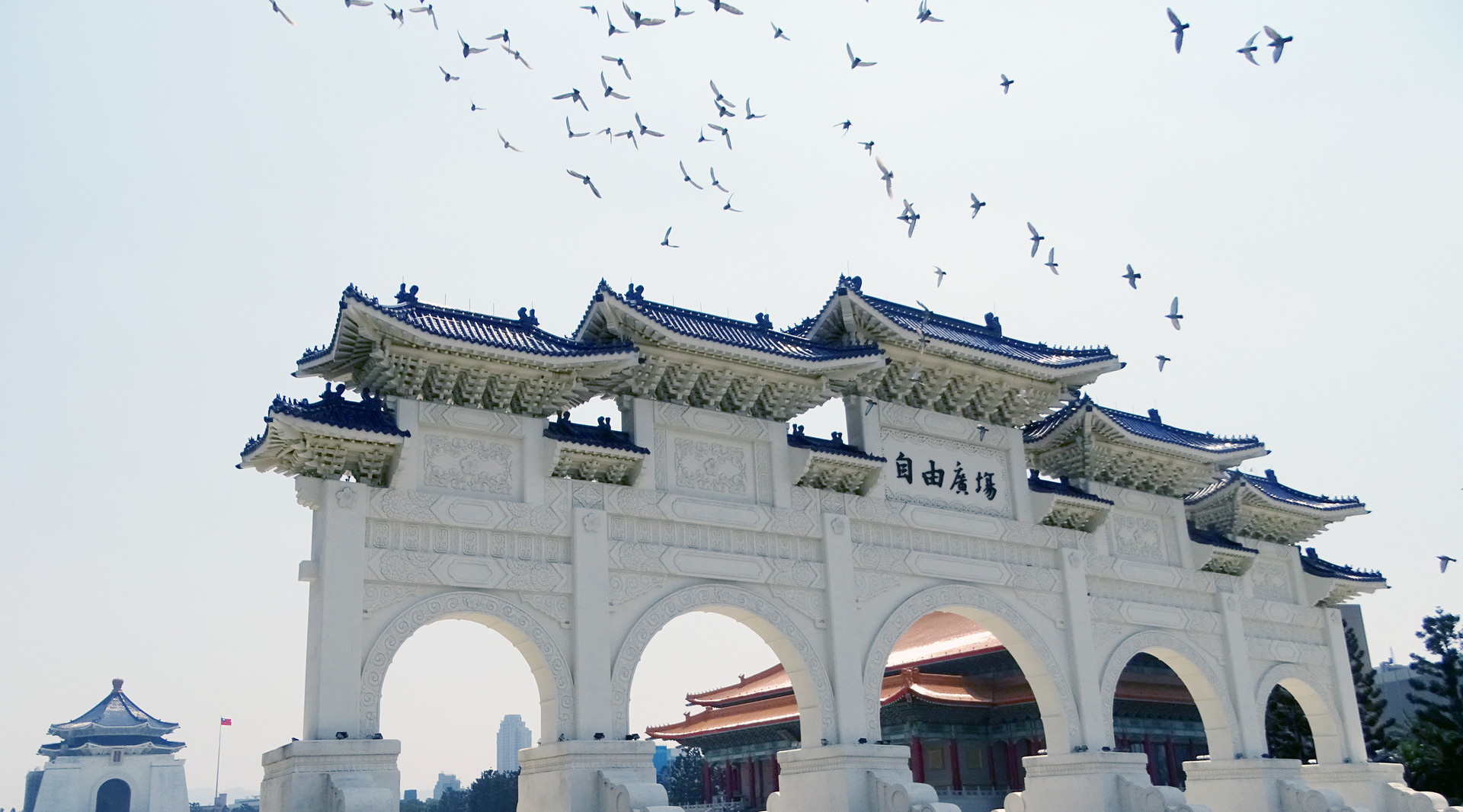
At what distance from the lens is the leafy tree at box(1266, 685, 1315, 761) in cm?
2408

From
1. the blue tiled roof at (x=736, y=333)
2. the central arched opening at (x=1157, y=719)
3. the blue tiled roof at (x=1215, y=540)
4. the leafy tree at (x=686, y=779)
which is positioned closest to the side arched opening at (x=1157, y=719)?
the central arched opening at (x=1157, y=719)

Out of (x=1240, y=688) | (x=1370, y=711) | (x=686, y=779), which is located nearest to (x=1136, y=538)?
(x=1240, y=688)

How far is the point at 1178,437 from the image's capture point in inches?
669

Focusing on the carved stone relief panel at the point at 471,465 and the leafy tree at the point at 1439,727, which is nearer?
the carved stone relief panel at the point at 471,465

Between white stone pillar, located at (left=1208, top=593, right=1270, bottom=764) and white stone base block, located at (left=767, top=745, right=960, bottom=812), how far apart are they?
6.00 meters

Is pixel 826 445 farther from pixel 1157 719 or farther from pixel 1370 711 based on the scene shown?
pixel 1370 711

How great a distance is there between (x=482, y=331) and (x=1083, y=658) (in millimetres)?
8352

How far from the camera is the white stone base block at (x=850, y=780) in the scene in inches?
470

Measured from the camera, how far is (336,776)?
9.66m

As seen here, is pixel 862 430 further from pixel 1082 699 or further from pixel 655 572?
pixel 1082 699

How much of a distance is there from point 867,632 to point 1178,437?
6776mm

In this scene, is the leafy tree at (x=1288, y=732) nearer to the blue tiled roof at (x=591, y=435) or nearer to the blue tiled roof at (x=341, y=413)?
the blue tiled roof at (x=591, y=435)

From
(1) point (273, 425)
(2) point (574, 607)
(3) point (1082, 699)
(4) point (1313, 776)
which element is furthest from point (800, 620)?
(4) point (1313, 776)

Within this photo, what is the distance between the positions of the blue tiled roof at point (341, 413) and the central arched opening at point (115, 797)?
4062 centimetres
